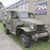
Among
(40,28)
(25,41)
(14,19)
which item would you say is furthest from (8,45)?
(40,28)

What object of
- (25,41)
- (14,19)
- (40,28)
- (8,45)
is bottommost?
(8,45)

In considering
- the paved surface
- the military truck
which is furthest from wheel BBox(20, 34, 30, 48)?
the paved surface

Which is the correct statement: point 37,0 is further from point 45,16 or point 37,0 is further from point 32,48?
point 32,48

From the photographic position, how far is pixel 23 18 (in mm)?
6520

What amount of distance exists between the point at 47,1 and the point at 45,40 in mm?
3502

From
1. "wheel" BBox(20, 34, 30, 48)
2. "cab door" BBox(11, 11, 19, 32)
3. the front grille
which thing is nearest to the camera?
"wheel" BBox(20, 34, 30, 48)

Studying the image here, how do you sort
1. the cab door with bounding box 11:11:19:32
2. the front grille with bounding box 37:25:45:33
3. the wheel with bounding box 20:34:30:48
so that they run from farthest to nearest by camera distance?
1. the cab door with bounding box 11:11:19:32
2. the front grille with bounding box 37:25:45:33
3. the wheel with bounding box 20:34:30:48

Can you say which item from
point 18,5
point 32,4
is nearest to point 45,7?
point 32,4

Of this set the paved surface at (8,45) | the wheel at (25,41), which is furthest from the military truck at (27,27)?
the paved surface at (8,45)

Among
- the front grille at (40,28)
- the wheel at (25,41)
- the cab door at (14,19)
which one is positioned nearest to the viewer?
the wheel at (25,41)

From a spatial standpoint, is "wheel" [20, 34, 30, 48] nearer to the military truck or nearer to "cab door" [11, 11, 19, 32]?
the military truck

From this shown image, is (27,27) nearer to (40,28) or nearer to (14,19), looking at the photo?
(40,28)

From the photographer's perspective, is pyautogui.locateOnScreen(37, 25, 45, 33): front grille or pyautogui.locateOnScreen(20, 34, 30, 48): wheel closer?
pyautogui.locateOnScreen(20, 34, 30, 48): wheel

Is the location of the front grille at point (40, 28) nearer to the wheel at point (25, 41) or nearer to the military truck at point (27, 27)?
the military truck at point (27, 27)
